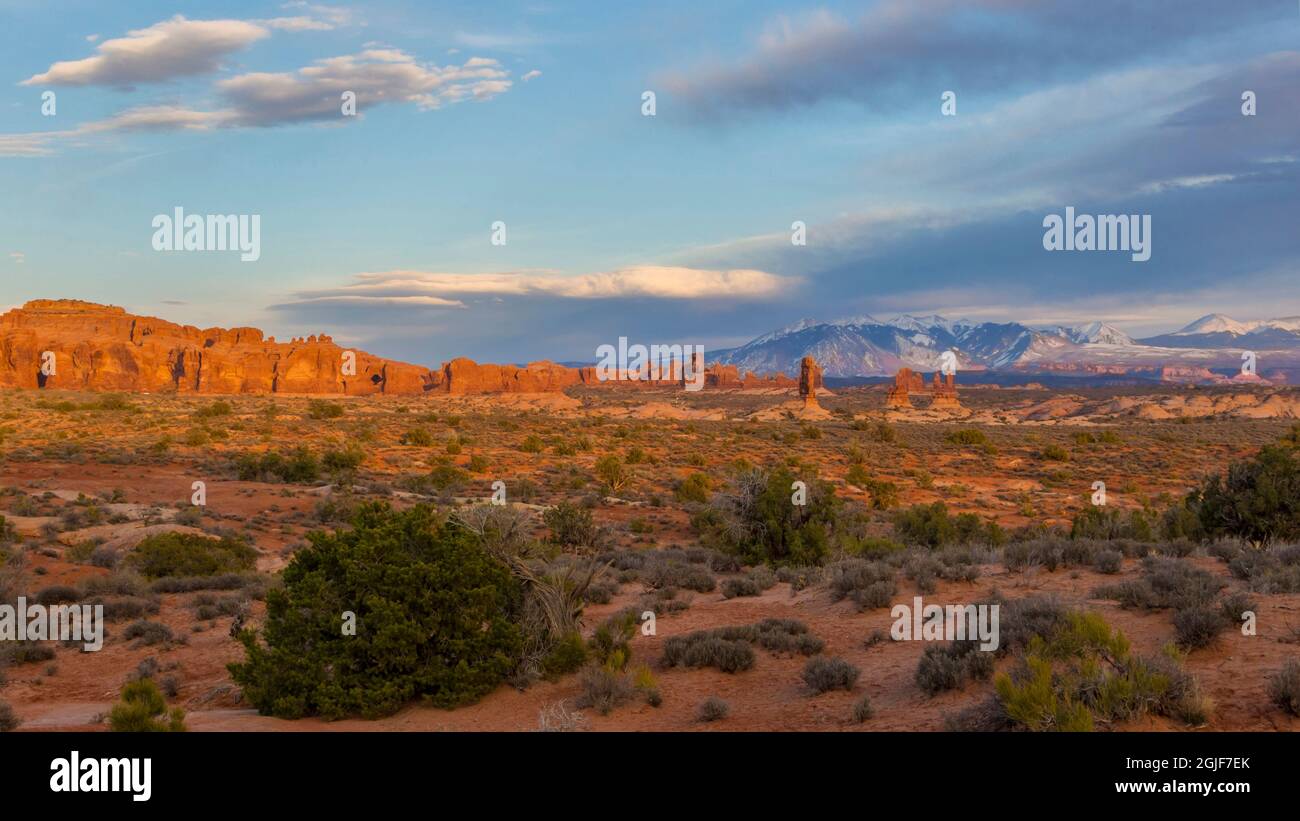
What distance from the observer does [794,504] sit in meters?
16.6

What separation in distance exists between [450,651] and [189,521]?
→ 49.5 feet

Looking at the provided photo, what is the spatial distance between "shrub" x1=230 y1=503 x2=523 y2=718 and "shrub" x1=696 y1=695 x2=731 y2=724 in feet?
7.16

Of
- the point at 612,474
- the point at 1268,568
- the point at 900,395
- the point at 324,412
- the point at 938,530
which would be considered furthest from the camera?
the point at 900,395

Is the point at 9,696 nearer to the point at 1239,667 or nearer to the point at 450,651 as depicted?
the point at 450,651

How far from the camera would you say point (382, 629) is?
7.98m

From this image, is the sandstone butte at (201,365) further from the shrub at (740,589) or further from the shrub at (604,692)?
the shrub at (604,692)

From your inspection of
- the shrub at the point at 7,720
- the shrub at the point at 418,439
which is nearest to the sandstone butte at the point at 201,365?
the shrub at the point at 418,439

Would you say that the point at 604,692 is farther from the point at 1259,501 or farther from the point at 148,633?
the point at 1259,501

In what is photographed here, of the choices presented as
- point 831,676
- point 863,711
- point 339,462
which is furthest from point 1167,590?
point 339,462

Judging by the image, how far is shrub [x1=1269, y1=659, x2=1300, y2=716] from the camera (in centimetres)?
540

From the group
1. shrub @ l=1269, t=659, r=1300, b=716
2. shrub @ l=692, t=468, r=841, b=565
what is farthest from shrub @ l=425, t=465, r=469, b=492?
shrub @ l=1269, t=659, r=1300, b=716

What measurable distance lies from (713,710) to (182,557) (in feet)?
41.8
